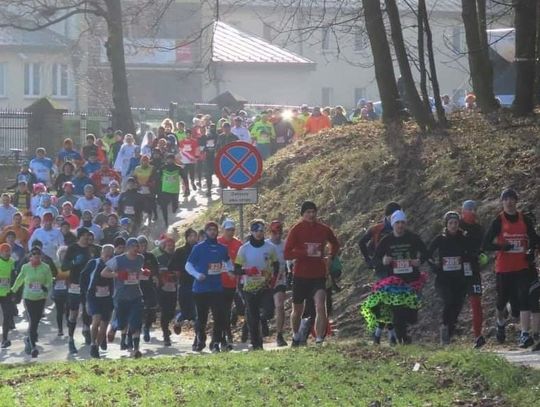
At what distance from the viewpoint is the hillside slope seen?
21250mm

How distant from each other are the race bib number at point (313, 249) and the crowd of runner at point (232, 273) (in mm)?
13

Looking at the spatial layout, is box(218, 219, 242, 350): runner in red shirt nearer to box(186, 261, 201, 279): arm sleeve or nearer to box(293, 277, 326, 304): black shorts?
box(186, 261, 201, 279): arm sleeve

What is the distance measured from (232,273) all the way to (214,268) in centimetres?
29

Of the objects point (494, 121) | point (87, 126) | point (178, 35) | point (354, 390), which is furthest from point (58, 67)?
point (354, 390)

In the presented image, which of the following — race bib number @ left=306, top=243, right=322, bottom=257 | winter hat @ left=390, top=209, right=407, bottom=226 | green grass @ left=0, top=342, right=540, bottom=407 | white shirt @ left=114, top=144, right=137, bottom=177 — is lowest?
green grass @ left=0, top=342, right=540, bottom=407

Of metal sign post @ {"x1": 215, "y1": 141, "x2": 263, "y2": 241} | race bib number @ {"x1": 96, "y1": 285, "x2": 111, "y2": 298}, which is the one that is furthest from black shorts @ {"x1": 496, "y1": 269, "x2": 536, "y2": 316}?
race bib number @ {"x1": 96, "y1": 285, "x2": 111, "y2": 298}

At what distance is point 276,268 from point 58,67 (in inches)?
2432

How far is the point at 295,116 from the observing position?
38188 millimetres

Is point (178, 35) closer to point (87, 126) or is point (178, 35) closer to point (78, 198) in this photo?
point (87, 126)

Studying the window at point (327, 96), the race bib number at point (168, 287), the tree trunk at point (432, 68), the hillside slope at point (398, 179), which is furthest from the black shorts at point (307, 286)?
the window at point (327, 96)

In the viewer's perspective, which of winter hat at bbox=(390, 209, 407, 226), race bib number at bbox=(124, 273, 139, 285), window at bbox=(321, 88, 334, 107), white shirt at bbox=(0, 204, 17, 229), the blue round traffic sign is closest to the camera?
winter hat at bbox=(390, 209, 407, 226)

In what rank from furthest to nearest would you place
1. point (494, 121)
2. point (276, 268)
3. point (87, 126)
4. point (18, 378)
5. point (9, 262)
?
1. point (87, 126)
2. point (494, 121)
3. point (9, 262)
4. point (276, 268)
5. point (18, 378)

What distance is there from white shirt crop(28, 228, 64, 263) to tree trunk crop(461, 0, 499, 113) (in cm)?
808

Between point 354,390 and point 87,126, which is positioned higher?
point 87,126
